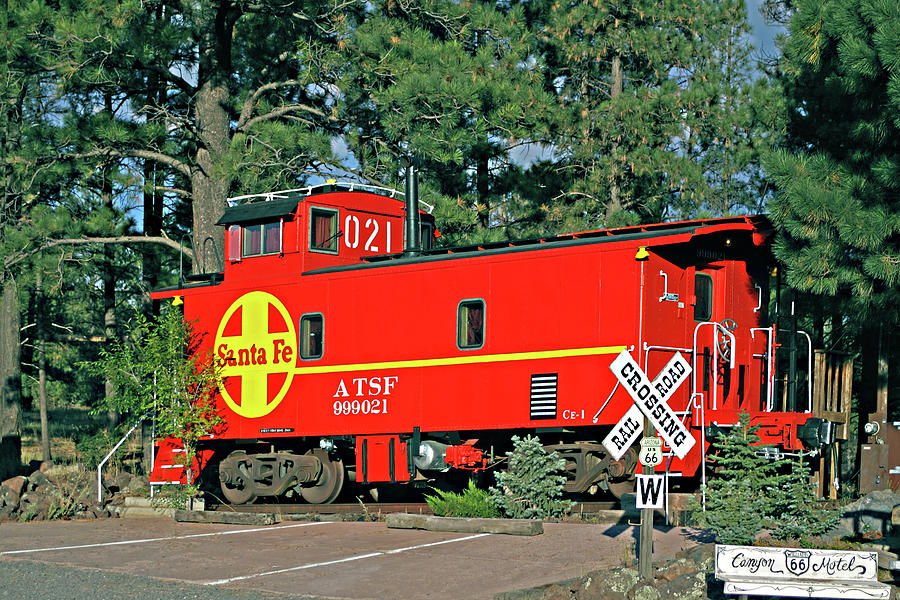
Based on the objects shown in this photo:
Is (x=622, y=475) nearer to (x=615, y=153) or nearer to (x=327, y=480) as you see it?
(x=327, y=480)

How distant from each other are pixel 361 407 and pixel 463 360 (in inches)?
81.1

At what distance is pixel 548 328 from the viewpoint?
15.6 metres

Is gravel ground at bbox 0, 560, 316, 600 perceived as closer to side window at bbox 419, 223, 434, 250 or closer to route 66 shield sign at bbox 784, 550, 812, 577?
route 66 shield sign at bbox 784, 550, 812, 577

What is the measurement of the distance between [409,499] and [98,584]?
28.6ft

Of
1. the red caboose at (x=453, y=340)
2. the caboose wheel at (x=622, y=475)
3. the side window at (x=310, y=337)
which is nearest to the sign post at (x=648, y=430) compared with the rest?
the red caboose at (x=453, y=340)

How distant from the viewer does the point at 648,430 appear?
33.5 feet

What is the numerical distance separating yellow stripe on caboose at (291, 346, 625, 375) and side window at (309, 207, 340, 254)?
2029 mm

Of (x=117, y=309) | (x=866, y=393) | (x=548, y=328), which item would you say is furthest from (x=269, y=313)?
(x=117, y=309)

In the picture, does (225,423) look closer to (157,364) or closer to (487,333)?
(157,364)

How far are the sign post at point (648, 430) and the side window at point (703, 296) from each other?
589 cm

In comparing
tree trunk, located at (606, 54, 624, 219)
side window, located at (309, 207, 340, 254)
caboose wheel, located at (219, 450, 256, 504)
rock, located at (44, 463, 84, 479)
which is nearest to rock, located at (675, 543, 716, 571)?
side window, located at (309, 207, 340, 254)

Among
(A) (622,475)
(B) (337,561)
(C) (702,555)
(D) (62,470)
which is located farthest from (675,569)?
(D) (62,470)

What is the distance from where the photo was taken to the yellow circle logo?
18344mm

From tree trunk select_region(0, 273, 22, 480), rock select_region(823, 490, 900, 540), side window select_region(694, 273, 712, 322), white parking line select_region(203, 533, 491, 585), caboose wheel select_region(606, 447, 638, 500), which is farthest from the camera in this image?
tree trunk select_region(0, 273, 22, 480)
